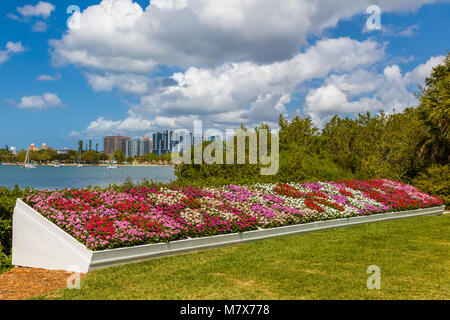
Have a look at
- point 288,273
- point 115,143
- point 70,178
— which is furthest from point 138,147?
point 288,273

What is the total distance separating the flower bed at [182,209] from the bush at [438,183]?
15.5ft

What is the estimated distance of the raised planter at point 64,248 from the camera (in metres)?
6.89

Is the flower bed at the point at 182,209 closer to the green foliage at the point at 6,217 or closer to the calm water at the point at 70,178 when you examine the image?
the green foliage at the point at 6,217

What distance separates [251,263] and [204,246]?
174cm

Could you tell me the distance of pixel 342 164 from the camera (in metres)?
26.3

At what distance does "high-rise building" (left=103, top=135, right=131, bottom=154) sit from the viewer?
17512 centimetres

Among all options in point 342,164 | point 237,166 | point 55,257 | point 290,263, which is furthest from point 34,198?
point 342,164

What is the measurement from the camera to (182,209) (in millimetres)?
9836

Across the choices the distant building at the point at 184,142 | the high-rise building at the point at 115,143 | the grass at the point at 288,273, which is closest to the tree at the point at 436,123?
the grass at the point at 288,273

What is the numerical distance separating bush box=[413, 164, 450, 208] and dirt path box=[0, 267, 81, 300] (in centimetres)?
1788

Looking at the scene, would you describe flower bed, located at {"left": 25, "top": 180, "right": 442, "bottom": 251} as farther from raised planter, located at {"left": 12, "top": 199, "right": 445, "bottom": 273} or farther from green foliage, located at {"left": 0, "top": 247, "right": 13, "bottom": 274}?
green foliage, located at {"left": 0, "top": 247, "right": 13, "bottom": 274}

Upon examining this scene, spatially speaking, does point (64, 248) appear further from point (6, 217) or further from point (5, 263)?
point (6, 217)

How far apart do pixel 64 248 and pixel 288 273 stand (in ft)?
14.5
